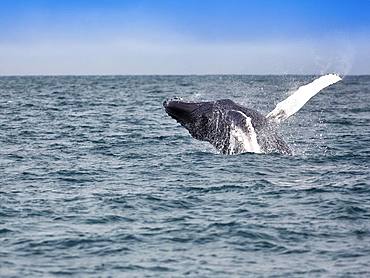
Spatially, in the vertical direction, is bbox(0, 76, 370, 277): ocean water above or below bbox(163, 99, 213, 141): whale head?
below

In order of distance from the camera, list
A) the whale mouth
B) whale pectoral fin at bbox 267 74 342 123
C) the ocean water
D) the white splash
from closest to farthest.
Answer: the ocean water < whale pectoral fin at bbox 267 74 342 123 < the white splash < the whale mouth

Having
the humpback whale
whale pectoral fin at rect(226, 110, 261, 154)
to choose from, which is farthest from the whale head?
whale pectoral fin at rect(226, 110, 261, 154)

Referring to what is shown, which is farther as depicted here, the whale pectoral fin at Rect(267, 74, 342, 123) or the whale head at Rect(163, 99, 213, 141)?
the whale head at Rect(163, 99, 213, 141)

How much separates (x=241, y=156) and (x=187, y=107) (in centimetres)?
205

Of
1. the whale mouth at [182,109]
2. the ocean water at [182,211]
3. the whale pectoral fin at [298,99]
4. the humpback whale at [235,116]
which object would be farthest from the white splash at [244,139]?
the whale mouth at [182,109]

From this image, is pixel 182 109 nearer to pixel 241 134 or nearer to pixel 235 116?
pixel 235 116

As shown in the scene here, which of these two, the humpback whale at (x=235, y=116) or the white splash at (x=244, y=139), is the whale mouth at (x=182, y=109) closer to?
the humpback whale at (x=235, y=116)

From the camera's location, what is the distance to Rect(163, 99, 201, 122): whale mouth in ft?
50.8

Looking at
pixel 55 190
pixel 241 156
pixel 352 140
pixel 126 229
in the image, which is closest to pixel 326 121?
pixel 352 140

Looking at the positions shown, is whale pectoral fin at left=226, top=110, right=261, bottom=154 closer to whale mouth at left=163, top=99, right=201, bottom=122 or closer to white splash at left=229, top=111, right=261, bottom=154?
white splash at left=229, top=111, right=261, bottom=154

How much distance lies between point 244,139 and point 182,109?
144cm

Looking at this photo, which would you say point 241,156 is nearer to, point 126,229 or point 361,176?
point 361,176

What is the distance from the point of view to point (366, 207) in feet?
42.5

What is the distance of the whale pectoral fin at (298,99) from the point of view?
1509 cm
